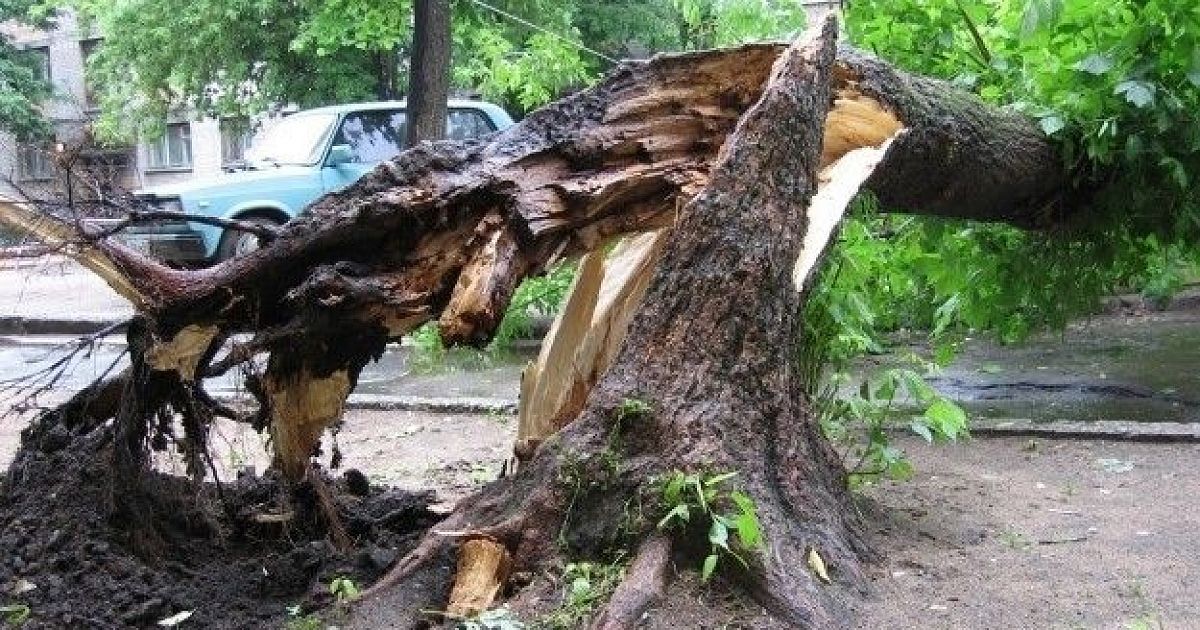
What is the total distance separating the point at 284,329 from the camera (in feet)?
11.8

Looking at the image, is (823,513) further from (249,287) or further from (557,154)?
(249,287)

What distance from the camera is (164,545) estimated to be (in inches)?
163

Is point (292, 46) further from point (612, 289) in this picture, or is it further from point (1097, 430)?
point (612, 289)

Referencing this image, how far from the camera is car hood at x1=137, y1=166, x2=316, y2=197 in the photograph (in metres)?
13.1

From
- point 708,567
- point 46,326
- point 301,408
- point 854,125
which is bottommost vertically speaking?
point 46,326

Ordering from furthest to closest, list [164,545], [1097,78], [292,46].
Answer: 1. [292,46]
2. [1097,78]
3. [164,545]

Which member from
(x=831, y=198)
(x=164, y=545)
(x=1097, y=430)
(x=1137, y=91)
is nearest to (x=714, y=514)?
(x=831, y=198)

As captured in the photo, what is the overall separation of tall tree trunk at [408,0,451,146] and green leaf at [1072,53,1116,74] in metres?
5.91

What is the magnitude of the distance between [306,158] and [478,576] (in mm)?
10776

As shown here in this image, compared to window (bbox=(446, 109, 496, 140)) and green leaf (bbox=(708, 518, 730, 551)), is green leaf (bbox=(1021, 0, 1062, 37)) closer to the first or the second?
green leaf (bbox=(708, 518, 730, 551))

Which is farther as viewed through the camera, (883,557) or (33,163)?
(883,557)

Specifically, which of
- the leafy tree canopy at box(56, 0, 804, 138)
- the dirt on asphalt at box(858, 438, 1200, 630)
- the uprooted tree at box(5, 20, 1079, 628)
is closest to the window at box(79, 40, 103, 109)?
the leafy tree canopy at box(56, 0, 804, 138)

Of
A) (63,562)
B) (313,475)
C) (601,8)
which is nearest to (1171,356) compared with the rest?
(313,475)

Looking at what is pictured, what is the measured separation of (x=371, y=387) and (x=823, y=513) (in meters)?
6.23
